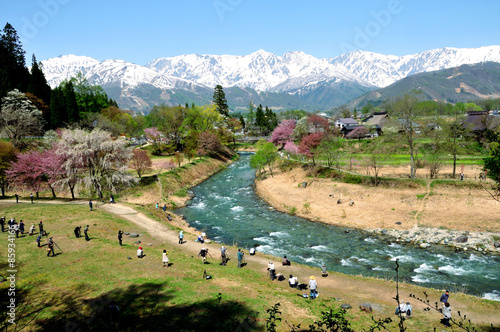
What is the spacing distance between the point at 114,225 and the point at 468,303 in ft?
116

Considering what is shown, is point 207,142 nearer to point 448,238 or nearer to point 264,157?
point 264,157

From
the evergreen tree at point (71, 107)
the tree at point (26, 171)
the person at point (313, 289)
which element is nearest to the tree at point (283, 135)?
the evergreen tree at point (71, 107)

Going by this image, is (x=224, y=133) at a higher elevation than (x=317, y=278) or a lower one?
higher

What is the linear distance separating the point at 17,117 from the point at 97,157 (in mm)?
26234

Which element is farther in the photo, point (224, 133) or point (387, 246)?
point (224, 133)

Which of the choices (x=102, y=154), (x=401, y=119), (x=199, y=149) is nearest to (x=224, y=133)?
(x=199, y=149)

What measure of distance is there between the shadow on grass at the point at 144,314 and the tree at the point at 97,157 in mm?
33052

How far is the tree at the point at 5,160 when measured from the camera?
1624 inches

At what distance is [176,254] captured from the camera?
2670cm

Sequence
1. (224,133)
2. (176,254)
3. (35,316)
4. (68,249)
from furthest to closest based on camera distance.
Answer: (224,133) → (176,254) → (68,249) → (35,316)

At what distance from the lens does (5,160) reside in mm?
41812

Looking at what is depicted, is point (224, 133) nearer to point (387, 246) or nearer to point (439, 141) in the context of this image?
point (439, 141)

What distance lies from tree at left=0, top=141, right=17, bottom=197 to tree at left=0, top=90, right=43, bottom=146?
12.5 metres

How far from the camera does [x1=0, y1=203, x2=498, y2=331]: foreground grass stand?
14.6 metres
